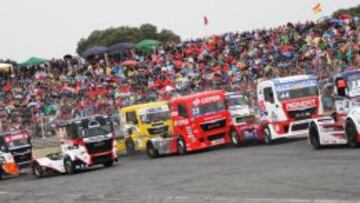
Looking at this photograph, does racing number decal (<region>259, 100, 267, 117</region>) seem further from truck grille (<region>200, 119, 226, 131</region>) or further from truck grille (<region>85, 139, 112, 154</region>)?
truck grille (<region>85, 139, 112, 154</region>)

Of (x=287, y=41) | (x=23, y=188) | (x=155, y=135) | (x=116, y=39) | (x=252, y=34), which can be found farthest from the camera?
(x=116, y=39)

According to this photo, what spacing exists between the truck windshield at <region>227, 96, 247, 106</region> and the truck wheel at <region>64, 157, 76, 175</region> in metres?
8.53

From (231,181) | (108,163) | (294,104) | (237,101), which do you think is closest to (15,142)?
(108,163)

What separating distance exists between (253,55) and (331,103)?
1665 cm

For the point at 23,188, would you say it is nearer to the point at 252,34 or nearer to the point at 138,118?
the point at 138,118

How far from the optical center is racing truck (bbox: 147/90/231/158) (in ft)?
97.0

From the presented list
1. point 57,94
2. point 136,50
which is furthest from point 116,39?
point 57,94

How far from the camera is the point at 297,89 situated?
27.2 metres

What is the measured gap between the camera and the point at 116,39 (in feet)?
365

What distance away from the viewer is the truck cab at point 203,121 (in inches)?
1164

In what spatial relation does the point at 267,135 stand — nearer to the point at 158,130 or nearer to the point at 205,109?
the point at 205,109

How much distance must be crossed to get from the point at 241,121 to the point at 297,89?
14.1 feet

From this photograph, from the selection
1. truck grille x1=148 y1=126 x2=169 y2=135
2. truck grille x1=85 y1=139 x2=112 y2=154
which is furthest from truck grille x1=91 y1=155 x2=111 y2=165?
truck grille x1=148 y1=126 x2=169 y2=135

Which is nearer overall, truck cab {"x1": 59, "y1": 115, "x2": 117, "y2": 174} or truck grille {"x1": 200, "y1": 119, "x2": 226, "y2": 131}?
truck cab {"x1": 59, "y1": 115, "x2": 117, "y2": 174}
